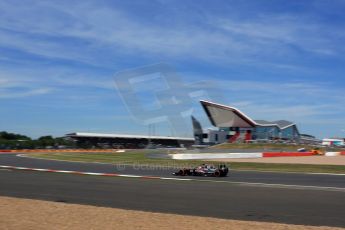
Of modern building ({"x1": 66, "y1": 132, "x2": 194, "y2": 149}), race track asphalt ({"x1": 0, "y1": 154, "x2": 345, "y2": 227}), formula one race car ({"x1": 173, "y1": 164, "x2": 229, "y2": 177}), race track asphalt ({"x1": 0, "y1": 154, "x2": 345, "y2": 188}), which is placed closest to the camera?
race track asphalt ({"x1": 0, "y1": 154, "x2": 345, "y2": 227})

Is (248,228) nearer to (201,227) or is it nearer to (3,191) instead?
(201,227)

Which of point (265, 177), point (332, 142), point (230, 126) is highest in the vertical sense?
point (230, 126)

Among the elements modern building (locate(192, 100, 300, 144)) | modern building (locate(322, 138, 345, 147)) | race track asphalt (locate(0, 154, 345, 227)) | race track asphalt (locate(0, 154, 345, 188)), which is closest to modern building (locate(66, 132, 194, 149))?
modern building (locate(192, 100, 300, 144))

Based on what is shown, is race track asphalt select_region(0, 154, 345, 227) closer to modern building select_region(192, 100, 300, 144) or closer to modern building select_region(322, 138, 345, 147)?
modern building select_region(192, 100, 300, 144)

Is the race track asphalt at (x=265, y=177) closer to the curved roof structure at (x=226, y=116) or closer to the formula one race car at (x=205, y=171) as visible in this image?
the formula one race car at (x=205, y=171)

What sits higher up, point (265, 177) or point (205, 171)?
point (205, 171)

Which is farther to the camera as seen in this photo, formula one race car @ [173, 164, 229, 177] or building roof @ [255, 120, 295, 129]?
building roof @ [255, 120, 295, 129]

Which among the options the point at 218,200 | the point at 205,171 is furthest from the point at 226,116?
the point at 218,200

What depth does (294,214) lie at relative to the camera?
34.0 ft

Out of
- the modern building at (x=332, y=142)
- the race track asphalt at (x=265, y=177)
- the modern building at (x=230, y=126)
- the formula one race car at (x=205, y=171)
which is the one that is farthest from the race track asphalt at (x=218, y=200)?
the modern building at (x=332, y=142)

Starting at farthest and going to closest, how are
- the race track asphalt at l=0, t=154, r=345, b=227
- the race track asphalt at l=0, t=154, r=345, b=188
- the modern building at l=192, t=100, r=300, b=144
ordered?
1. the modern building at l=192, t=100, r=300, b=144
2. the race track asphalt at l=0, t=154, r=345, b=188
3. the race track asphalt at l=0, t=154, r=345, b=227

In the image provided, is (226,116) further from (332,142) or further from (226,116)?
(332,142)

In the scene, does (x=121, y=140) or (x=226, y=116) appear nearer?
(x=226, y=116)

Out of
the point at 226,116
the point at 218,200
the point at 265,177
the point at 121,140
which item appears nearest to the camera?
the point at 218,200
